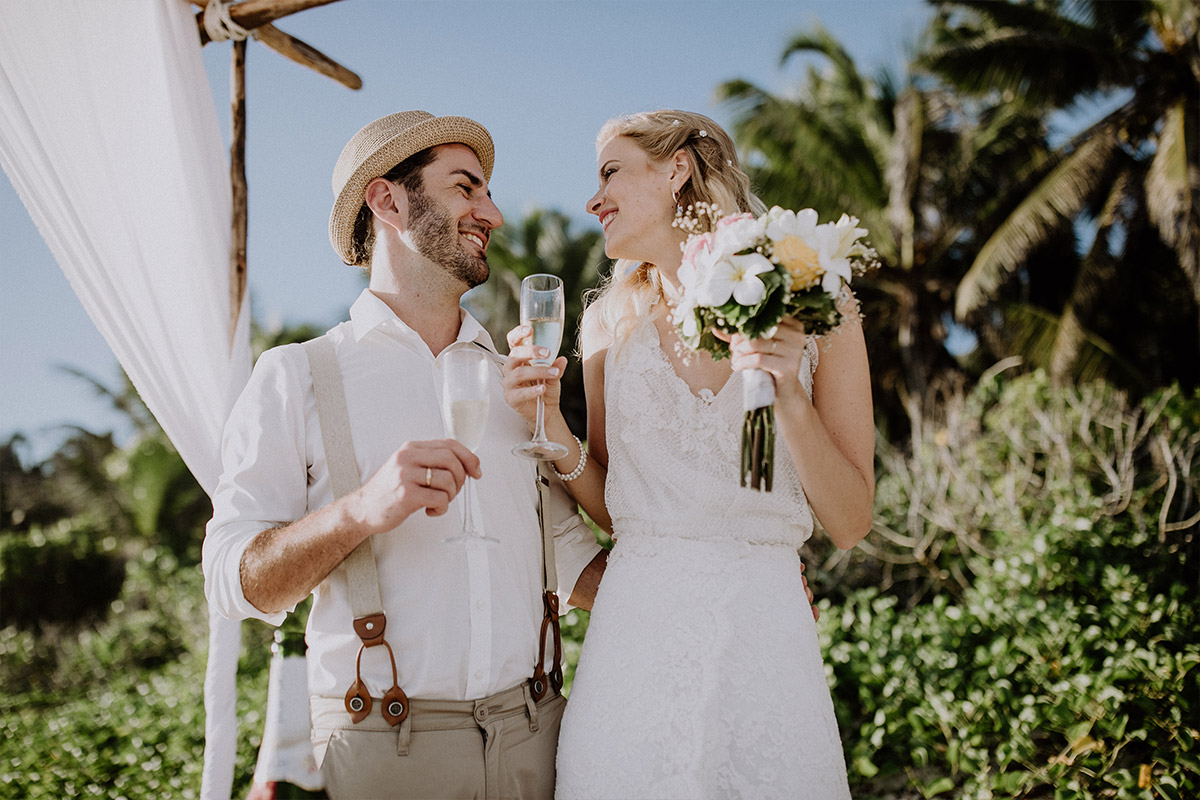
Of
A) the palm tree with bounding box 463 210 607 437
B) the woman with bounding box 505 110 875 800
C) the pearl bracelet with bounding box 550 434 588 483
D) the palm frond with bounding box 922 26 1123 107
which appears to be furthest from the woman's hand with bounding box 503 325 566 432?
the palm tree with bounding box 463 210 607 437

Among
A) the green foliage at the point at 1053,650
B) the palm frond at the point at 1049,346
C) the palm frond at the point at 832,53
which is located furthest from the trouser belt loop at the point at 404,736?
the palm frond at the point at 832,53

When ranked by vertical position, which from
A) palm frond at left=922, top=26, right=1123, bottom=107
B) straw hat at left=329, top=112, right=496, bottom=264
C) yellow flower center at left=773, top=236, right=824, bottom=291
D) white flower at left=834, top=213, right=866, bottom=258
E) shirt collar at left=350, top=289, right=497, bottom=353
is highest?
palm frond at left=922, top=26, right=1123, bottom=107

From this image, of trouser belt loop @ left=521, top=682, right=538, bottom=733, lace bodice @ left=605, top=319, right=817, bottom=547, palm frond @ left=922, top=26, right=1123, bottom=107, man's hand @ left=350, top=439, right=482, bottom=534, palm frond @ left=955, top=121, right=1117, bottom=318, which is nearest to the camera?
man's hand @ left=350, top=439, right=482, bottom=534

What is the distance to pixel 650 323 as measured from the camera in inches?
113

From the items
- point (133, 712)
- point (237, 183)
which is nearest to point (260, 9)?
point (237, 183)

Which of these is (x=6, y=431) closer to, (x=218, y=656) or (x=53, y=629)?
(x=53, y=629)

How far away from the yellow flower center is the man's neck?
1.15 m

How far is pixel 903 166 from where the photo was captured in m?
15.3

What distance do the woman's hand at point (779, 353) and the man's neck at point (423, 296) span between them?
1.06m

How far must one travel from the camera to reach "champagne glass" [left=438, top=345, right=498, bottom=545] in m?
1.99

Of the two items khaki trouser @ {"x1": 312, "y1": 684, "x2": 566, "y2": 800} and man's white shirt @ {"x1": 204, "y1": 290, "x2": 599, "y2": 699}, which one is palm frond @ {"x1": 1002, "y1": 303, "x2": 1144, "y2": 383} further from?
khaki trouser @ {"x1": 312, "y1": 684, "x2": 566, "y2": 800}

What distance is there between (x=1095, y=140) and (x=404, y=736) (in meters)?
14.8

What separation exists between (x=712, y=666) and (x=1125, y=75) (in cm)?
1455

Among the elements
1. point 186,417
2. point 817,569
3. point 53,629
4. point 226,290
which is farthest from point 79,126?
point 53,629
